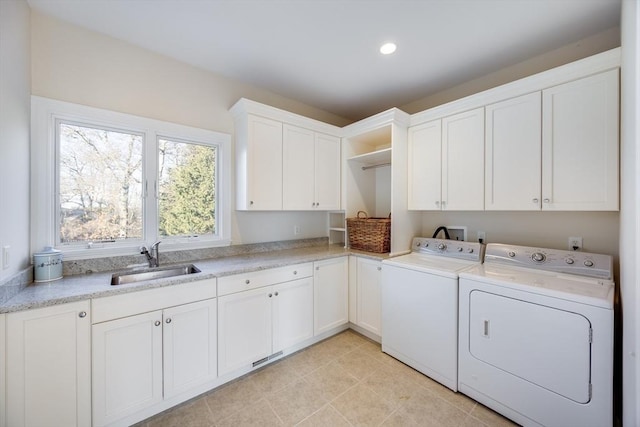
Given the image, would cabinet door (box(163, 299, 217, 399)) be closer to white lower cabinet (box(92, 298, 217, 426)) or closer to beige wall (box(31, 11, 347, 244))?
white lower cabinet (box(92, 298, 217, 426))

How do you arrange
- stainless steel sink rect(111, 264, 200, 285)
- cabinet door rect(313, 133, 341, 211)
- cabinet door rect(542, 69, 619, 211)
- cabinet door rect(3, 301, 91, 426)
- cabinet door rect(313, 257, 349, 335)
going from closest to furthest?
cabinet door rect(3, 301, 91, 426) < cabinet door rect(542, 69, 619, 211) < stainless steel sink rect(111, 264, 200, 285) < cabinet door rect(313, 257, 349, 335) < cabinet door rect(313, 133, 341, 211)

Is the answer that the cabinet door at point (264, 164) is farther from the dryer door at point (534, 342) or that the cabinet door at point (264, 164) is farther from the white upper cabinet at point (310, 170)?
the dryer door at point (534, 342)

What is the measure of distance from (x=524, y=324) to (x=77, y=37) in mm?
3715

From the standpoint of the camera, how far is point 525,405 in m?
1.56

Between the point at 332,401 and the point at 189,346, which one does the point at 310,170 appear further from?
the point at 332,401

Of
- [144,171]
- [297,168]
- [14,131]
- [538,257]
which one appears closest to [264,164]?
[297,168]

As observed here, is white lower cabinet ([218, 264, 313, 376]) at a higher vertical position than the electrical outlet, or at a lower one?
lower

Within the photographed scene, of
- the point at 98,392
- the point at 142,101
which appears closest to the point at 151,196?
the point at 142,101

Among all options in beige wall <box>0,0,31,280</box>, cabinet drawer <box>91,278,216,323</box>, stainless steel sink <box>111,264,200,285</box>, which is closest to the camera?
beige wall <box>0,0,31,280</box>

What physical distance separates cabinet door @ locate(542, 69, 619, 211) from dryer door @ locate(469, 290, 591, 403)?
2.67 ft

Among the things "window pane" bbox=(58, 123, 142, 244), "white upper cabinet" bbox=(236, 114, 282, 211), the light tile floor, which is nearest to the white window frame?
"window pane" bbox=(58, 123, 142, 244)

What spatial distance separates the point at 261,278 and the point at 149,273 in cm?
89

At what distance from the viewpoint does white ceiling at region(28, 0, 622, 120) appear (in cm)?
167

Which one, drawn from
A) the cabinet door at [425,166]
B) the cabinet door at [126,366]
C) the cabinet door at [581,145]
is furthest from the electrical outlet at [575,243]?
the cabinet door at [126,366]
